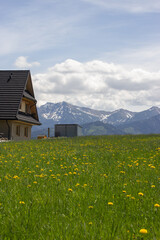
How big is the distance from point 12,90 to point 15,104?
10.2 ft

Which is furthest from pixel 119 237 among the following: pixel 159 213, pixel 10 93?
pixel 10 93

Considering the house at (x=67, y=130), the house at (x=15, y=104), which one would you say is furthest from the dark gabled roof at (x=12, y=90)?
the house at (x=67, y=130)

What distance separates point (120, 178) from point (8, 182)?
102 inches

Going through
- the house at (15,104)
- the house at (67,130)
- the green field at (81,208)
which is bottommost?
the green field at (81,208)

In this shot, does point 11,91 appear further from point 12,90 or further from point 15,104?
Result: point 15,104

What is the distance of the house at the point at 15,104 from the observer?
32312 millimetres

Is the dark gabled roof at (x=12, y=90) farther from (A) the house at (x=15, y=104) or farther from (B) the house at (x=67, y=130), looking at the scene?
(B) the house at (x=67, y=130)

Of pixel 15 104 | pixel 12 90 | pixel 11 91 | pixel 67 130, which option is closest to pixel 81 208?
pixel 15 104

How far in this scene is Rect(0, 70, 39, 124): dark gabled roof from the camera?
32.1 metres

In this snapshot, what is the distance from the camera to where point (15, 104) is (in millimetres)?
32969

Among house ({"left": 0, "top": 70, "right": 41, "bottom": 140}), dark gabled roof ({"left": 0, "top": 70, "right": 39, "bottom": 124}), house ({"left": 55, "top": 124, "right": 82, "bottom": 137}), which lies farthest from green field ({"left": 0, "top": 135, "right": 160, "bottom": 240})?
house ({"left": 55, "top": 124, "right": 82, "bottom": 137})

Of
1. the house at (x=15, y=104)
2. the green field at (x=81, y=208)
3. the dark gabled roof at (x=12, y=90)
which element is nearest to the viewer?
the green field at (x=81, y=208)

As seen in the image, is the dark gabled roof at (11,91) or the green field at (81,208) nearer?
the green field at (81,208)

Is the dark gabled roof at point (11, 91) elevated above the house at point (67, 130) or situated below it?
above
